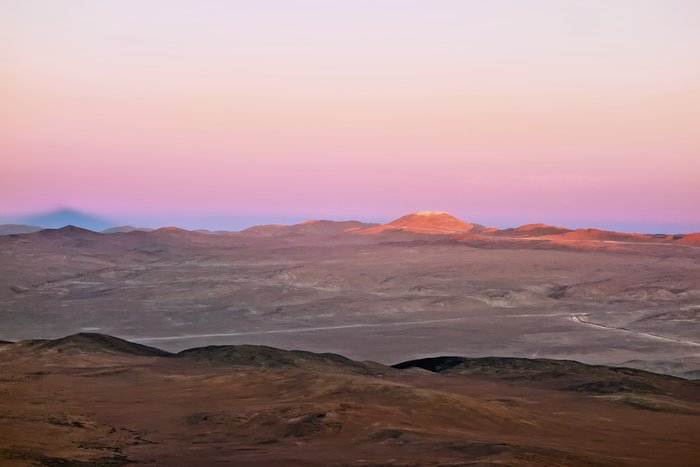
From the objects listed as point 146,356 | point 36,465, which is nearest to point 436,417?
point 36,465

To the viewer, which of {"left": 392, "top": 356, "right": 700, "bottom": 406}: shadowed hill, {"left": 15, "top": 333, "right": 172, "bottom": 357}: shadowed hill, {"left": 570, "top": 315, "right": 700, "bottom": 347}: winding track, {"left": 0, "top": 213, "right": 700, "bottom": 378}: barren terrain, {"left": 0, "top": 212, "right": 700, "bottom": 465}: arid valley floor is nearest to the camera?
{"left": 0, "top": 212, "right": 700, "bottom": 465}: arid valley floor

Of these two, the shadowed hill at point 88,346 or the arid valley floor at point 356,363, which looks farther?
the shadowed hill at point 88,346

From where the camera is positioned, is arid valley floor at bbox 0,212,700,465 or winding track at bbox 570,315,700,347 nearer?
arid valley floor at bbox 0,212,700,465

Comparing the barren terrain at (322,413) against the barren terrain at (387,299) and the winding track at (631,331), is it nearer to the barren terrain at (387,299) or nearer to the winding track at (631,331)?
the barren terrain at (387,299)

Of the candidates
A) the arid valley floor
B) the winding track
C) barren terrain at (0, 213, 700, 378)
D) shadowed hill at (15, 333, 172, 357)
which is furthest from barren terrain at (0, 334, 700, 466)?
the winding track

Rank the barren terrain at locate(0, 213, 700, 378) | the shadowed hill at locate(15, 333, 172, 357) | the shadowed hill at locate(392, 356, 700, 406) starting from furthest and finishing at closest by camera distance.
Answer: the barren terrain at locate(0, 213, 700, 378) → the shadowed hill at locate(15, 333, 172, 357) → the shadowed hill at locate(392, 356, 700, 406)

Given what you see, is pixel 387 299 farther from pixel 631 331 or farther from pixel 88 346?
pixel 88 346

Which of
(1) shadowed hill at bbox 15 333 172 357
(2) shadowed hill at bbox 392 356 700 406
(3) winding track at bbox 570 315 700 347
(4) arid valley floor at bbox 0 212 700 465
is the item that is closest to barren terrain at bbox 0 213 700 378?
(3) winding track at bbox 570 315 700 347

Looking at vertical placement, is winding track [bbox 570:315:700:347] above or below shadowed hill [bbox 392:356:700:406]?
above

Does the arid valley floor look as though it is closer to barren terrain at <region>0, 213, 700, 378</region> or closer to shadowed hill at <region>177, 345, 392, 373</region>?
shadowed hill at <region>177, 345, 392, 373</region>

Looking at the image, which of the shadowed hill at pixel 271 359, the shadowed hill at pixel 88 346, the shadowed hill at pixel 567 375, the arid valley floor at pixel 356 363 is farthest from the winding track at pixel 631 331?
the shadowed hill at pixel 88 346
